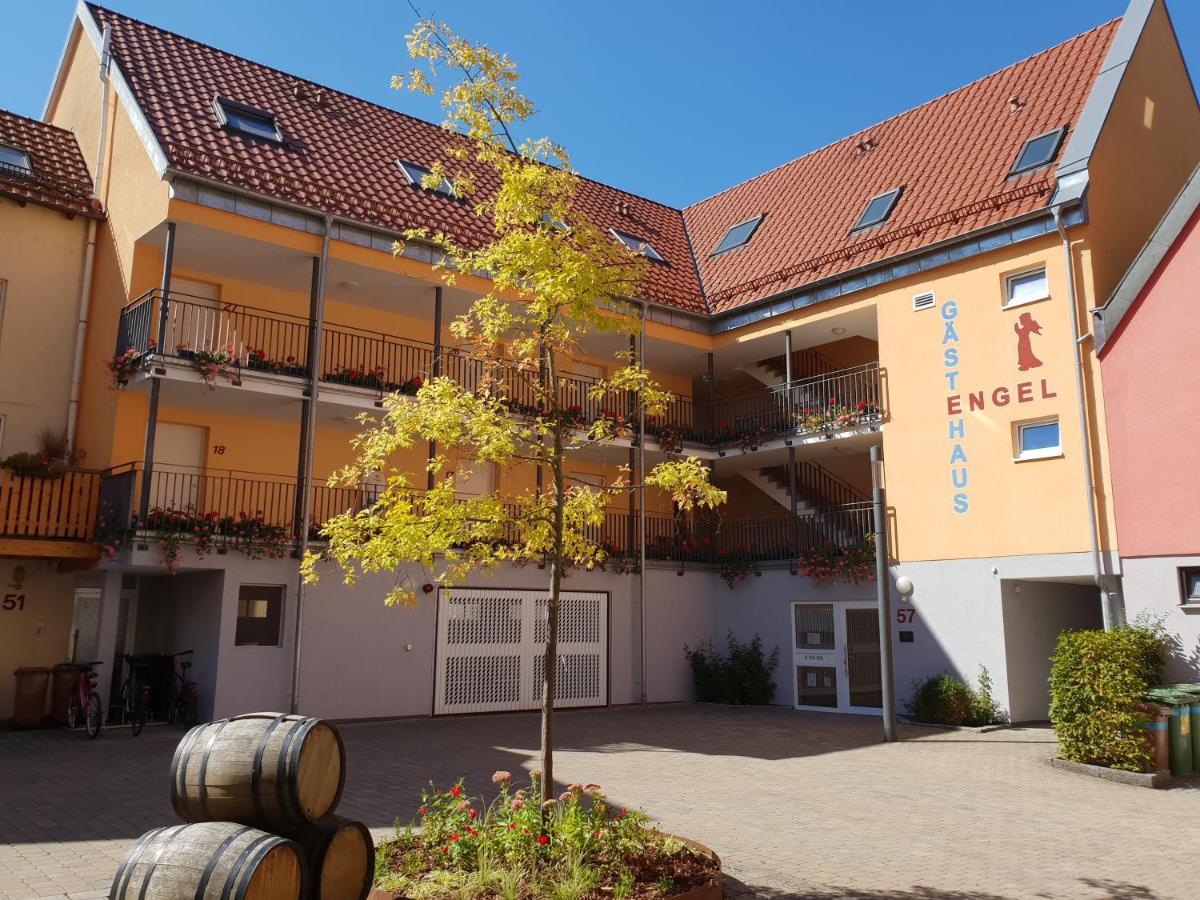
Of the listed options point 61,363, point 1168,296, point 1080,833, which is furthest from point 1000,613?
point 61,363

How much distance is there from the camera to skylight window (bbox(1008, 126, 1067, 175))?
55.3ft

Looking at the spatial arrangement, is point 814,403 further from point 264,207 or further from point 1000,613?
point 264,207

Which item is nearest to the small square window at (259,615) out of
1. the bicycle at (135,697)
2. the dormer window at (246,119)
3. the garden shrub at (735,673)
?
the bicycle at (135,697)

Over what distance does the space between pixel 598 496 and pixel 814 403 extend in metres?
12.5

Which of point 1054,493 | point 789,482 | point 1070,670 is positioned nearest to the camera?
point 1070,670

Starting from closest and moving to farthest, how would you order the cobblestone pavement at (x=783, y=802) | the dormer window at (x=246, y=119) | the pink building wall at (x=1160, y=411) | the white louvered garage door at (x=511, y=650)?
the cobblestone pavement at (x=783, y=802), the pink building wall at (x=1160, y=411), the white louvered garage door at (x=511, y=650), the dormer window at (x=246, y=119)

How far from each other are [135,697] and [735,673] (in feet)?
35.3

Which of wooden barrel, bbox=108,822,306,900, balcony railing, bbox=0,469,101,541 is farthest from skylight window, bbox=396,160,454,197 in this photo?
wooden barrel, bbox=108,822,306,900

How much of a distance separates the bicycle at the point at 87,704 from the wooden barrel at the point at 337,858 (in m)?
9.61

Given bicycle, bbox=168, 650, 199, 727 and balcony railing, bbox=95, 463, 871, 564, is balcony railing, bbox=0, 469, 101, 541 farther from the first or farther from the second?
bicycle, bbox=168, 650, 199, 727

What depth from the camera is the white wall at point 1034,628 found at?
1551cm

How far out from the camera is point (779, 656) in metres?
19.1

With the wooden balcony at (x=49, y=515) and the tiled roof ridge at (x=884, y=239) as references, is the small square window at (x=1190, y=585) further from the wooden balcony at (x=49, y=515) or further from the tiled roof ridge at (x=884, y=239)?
the wooden balcony at (x=49, y=515)

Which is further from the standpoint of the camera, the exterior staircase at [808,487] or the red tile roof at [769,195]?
the exterior staircase at [808,487]
